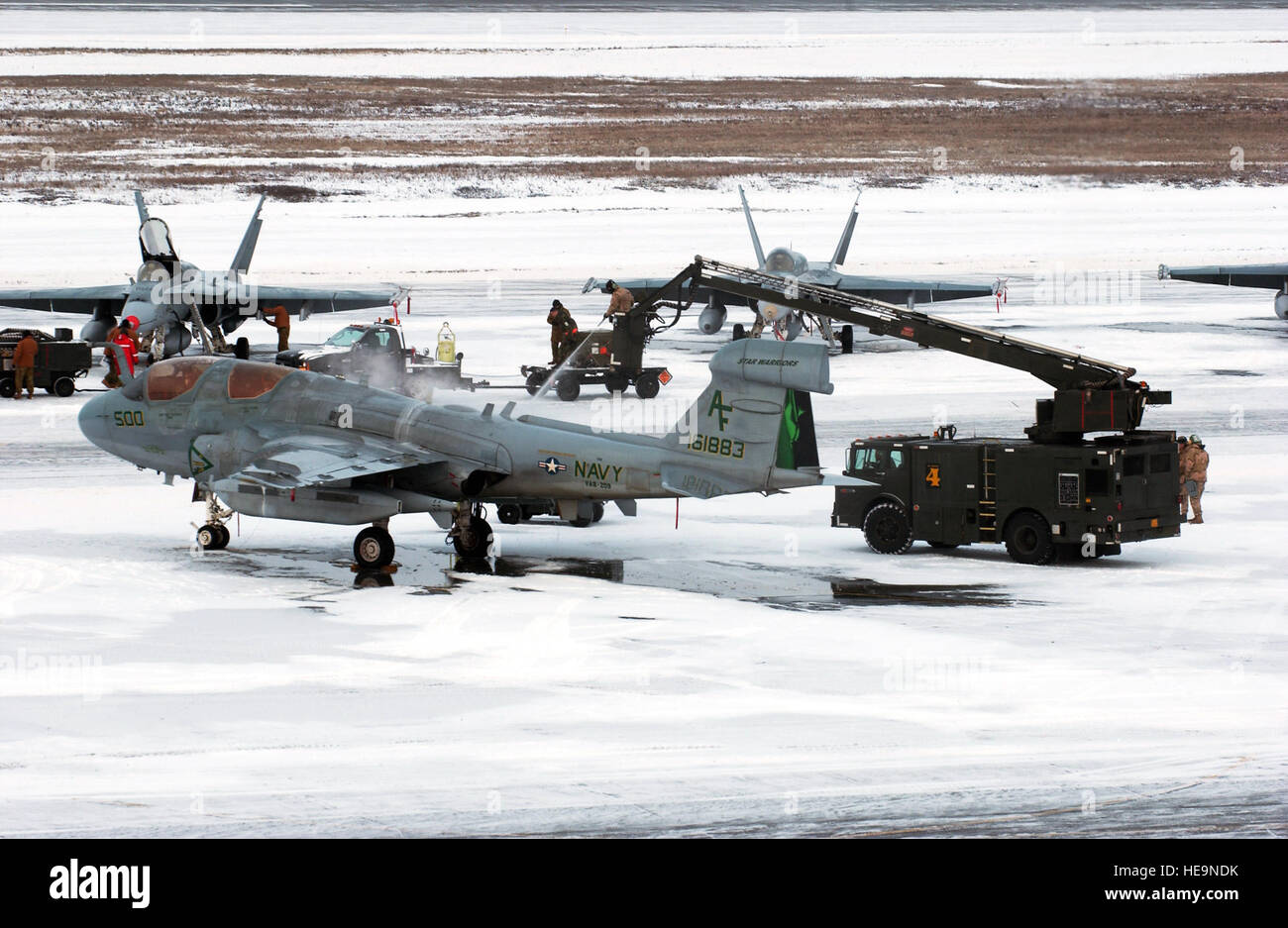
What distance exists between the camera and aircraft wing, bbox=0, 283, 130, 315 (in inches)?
1781

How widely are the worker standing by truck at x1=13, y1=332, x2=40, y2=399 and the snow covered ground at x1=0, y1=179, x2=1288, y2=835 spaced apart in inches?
75.4

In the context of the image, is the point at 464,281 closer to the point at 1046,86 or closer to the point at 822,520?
the point at 822,520

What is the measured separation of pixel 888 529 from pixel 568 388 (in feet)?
51.3

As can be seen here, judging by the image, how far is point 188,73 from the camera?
105062 mm

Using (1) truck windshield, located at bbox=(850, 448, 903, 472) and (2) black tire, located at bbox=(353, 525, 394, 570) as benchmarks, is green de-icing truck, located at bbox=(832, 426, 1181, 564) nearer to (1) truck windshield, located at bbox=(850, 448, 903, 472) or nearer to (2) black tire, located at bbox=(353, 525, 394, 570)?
(1) truck windshield, located at bbox=(850, 448, 903, 472)

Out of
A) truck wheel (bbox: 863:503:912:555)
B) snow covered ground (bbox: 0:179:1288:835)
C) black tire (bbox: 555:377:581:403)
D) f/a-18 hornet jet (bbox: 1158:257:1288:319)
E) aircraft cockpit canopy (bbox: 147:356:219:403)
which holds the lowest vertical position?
snow covered ground (bbox: 0:179:1288:835)

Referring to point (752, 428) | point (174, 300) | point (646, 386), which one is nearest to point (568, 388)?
point (646, 386)

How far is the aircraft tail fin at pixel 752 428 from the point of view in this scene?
22.8m

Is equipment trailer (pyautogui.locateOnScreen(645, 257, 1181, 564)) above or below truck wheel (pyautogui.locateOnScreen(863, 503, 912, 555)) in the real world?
above

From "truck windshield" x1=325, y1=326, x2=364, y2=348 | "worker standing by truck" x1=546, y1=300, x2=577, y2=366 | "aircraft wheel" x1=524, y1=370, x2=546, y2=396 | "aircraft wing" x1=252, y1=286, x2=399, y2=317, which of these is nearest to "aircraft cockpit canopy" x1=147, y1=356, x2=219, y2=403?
"aircraft wheel" x1=524, y1=370, x2=546, y2=396

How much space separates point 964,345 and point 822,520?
4445 millimetres

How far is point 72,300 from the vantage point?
4531cm

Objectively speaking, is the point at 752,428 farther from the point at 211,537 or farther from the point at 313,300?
the point at 313,300

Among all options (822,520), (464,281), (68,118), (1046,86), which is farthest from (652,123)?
(822,520)
